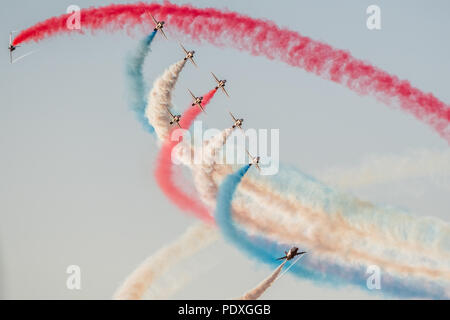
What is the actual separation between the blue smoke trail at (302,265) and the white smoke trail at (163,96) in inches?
207

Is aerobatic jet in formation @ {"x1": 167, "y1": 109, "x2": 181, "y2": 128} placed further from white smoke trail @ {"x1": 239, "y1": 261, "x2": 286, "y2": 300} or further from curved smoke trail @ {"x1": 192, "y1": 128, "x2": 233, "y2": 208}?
white smoke trail @ {"x1": 239, "y1": 261, "x2": 286, "y2": 300}

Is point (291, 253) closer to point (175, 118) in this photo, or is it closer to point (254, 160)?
point (254, 160)

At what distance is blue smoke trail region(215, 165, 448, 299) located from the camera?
67.9 metres

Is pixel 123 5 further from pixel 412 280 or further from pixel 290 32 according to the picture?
pixel 412 280

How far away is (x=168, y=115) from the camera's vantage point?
71.0 m

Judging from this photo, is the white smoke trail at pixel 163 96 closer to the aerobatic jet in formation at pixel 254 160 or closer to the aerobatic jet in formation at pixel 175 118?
the aerobatic jet in formation at pixel 175 118

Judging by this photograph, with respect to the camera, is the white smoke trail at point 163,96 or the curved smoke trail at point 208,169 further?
the white smoke trail at point 163,96

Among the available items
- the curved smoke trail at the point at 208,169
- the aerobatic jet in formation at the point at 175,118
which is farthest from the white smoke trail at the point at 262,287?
the aerobatic jet in formation at the point at 175,118

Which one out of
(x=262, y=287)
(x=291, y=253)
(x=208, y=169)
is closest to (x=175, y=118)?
(x=208, y=169)

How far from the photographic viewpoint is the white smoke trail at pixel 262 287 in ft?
219

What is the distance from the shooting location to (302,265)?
6881 centimetres

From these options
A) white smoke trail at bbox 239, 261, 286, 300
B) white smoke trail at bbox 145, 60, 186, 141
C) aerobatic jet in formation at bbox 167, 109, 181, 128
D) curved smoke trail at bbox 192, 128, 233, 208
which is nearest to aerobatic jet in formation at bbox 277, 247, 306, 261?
white smoke trail at bbox 239, 261, 286, 300
